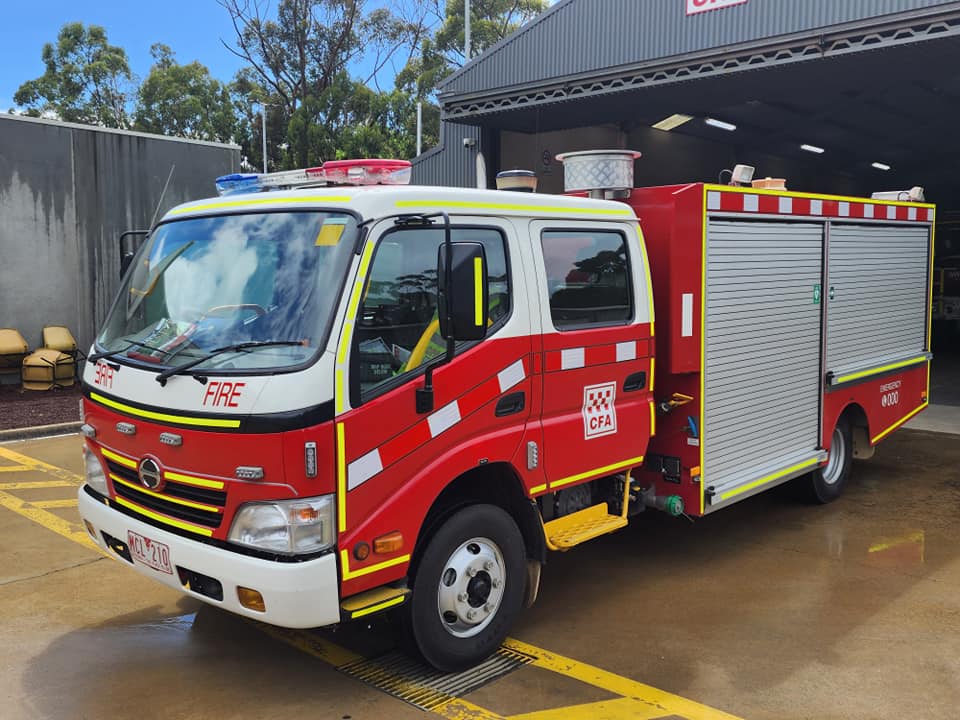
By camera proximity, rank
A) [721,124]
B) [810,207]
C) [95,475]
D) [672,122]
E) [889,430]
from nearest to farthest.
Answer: [95,475]
[810,207]
[889,430]
[672,122]
[721,124]

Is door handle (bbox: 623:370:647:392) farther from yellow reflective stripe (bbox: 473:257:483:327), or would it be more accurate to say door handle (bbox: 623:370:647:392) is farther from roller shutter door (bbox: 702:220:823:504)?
yellow reflective stripe (bbox: 473:257:483:327)

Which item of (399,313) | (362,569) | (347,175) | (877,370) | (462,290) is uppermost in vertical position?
(347,175)

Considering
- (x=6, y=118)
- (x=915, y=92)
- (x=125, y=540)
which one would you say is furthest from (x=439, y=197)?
(x=915, y=92)

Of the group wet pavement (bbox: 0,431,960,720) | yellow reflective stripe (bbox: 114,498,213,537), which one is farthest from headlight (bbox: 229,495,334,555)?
wet pavement (bbox: 0,431,960,720)

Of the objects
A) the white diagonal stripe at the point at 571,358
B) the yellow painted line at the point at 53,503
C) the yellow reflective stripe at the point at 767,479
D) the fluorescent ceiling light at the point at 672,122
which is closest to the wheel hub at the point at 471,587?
the white diagonal stripe at the point at 571,358

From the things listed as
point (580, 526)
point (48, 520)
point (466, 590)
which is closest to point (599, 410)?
point (580, 526)

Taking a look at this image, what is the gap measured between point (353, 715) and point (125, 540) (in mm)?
1388

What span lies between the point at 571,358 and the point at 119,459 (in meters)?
2.39

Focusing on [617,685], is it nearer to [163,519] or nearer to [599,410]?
[599,410]

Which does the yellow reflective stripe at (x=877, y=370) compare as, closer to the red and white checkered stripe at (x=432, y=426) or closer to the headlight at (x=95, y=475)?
the red and white checkered stripe at (x=432, y=426)

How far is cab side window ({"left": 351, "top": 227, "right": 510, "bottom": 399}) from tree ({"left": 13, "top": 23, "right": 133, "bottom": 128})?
49.7 meters

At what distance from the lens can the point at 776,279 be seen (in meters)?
6.22

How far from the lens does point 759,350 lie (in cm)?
611

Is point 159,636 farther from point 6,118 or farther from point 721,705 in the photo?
point 6,118
